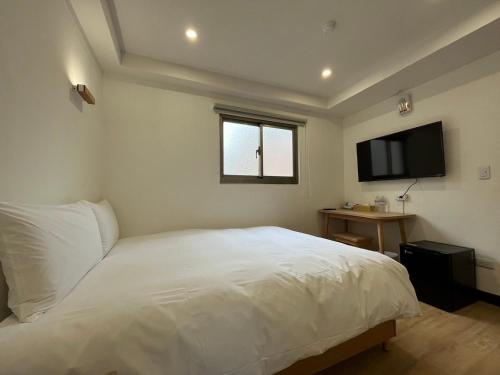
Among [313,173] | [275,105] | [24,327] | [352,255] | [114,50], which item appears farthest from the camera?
[313,173]

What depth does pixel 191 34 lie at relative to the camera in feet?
6.21

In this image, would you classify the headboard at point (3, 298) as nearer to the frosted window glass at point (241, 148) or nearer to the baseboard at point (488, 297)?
the frosted window glass at point (241, 148)

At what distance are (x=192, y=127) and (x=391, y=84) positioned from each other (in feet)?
7.94

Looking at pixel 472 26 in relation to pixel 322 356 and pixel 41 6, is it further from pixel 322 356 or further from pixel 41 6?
pixel 41 6

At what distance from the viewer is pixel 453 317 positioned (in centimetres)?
172

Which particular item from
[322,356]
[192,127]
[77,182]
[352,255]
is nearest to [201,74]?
[192,127]

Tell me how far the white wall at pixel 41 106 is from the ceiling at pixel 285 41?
0.41 meters

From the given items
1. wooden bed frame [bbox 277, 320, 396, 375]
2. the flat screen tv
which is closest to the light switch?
the flat screen tv

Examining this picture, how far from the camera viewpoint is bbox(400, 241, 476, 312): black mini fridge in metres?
1.79

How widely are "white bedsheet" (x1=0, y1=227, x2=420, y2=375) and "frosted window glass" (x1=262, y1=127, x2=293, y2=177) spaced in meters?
1.83

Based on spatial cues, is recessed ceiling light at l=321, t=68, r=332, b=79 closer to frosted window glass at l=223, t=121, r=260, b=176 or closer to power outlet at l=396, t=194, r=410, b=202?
frosted window glass at l=223, t=121, r=260, b=176

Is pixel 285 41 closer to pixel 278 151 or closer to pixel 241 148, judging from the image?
pixel 241 148

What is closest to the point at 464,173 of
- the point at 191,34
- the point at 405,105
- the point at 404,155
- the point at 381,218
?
the point at 404,155

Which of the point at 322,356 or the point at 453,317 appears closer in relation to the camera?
the point at 322,356
